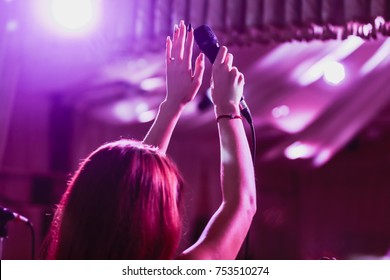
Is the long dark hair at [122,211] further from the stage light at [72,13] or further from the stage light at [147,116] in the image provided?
the stage light at [147,116]

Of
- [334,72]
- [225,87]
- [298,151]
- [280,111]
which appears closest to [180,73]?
[225,87]

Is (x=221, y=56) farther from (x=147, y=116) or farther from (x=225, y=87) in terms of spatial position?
(x=147, y=116)

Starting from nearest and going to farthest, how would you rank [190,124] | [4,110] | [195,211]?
[4,110] → [190,124] → [195,211]

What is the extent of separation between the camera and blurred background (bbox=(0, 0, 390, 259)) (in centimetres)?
110

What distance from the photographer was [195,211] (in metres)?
3.64

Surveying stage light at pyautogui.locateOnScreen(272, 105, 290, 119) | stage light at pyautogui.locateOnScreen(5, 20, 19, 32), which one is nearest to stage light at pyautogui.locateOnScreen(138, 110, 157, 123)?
stage light at pyautogui.locateOnScreen(272, 105, 290, 119)

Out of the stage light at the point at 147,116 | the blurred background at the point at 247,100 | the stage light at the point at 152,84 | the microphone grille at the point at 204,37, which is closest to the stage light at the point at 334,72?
the blurred background at the point at 247,100

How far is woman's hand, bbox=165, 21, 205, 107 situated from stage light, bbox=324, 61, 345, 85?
4.59 feet

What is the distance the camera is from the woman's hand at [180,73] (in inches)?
33.9

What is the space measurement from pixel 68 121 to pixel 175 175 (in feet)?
6.45

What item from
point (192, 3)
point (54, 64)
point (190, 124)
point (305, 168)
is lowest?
point (305, 168)

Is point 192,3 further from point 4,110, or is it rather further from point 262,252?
point 262,252
